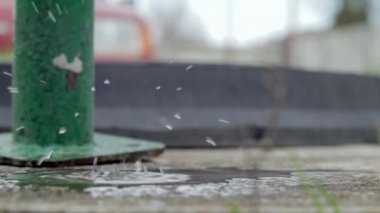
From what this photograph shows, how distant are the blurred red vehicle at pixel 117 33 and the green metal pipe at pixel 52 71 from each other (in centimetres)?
381

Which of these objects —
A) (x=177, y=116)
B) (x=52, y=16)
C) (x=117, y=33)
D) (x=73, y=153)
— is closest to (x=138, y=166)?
(x=73, y=153)

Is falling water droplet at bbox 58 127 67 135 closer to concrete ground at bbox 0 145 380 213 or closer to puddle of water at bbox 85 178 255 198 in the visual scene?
concrete ground at bbox 0 145 380 213

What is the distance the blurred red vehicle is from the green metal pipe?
3.81m

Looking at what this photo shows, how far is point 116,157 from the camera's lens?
2121 mm

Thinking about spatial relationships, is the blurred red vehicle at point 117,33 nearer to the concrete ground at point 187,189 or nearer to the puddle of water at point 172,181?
the concrete ground at point 187,189

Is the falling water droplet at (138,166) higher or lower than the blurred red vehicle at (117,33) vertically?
lower

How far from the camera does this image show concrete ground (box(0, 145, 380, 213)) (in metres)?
1.34

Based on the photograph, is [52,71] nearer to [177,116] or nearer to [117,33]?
[177,116]

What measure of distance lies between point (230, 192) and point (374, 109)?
99.0 inches

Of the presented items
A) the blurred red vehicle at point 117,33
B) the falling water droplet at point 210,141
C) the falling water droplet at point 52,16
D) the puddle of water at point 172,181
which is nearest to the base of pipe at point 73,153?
the puddle of water at point 172,181

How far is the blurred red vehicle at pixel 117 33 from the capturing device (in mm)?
5996

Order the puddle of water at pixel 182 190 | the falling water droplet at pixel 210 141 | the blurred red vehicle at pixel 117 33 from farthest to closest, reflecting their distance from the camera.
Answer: the blurred red vehicle at pixel 117 33, the falling water droplet at pixel 210 141, the puddle of water at pixel 182 190

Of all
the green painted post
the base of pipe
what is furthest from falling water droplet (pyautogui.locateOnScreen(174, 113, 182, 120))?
the green painted post

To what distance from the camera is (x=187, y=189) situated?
1.55 meters
